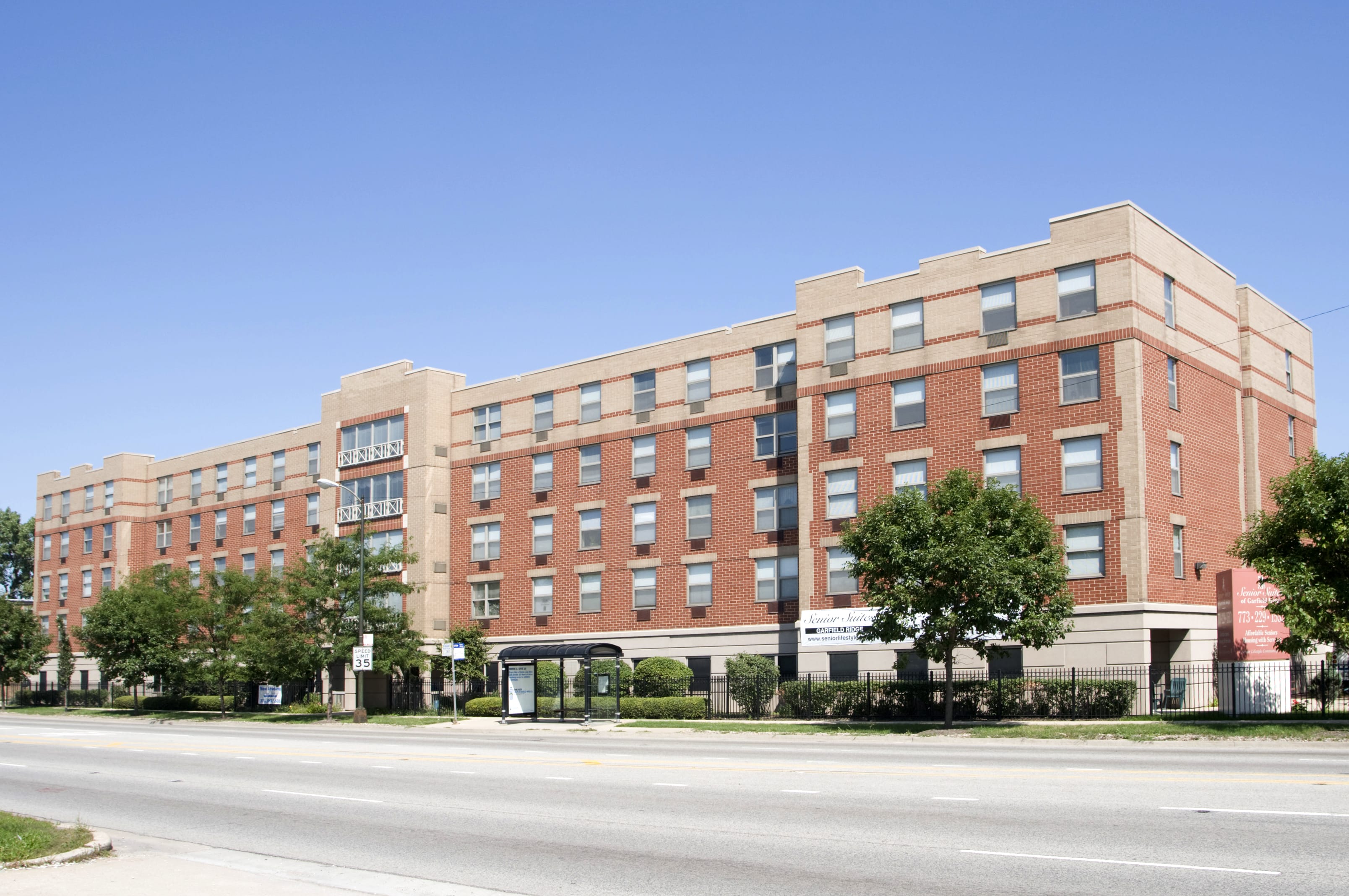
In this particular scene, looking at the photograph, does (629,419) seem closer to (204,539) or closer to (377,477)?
(377,477)

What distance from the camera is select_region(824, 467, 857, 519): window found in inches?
1671

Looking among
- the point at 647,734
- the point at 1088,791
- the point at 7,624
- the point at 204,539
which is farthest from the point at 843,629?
the point at 7,624

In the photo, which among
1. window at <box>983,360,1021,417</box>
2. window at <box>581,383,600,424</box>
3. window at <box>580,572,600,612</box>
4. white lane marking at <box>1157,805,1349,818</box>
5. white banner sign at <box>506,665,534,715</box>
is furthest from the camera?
window at <box>581,383,600,424</box>

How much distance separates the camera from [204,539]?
72.7 meters

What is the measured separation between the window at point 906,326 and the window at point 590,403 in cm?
1501

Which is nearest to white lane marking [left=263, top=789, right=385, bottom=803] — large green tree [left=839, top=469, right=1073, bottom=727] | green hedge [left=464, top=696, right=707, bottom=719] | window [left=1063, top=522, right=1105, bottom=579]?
large green tree [left=839, top=469, right=1073, bottom=727]

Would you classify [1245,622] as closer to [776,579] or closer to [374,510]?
[776,579]

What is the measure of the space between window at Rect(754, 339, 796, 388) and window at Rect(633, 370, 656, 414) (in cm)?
516

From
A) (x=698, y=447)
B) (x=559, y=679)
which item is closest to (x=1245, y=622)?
(x=698, y=447)

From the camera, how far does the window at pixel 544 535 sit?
5347 centimetres

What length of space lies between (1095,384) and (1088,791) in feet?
76.6

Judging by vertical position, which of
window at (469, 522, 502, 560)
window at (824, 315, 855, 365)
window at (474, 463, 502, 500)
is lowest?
window at (469, 522, 502, 560)

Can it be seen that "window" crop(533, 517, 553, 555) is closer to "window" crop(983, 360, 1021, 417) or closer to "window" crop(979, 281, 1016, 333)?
"window" crop(983, 360, 1021, 417)

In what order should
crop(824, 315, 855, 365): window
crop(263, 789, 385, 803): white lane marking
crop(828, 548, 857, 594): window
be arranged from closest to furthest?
crop(263, 789, 385, 803): white lane marking
crop(828, 548, 857, 594): window
crop(824, 315, 855, 365): window
